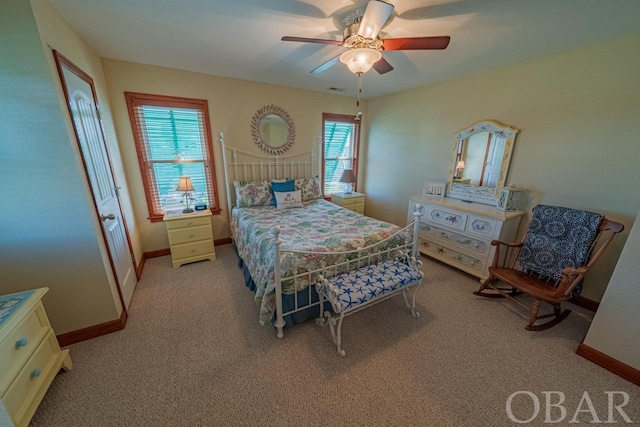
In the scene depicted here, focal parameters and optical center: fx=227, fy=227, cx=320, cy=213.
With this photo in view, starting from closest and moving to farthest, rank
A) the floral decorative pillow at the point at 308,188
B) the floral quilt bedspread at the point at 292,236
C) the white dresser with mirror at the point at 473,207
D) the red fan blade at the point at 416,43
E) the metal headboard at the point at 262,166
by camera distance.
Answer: the red fan blade at the point at 416,43
the floral quilt bedspread at the point at 292,236
the white dresser with mirror at the point at 473,207
the metal headboard at the point at 262,166
the floral decorative pillow at the point at 308,188

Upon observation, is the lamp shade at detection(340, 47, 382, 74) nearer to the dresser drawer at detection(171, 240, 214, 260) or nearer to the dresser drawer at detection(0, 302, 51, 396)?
the dresser drawer at detection(0, 302, 51, 396)

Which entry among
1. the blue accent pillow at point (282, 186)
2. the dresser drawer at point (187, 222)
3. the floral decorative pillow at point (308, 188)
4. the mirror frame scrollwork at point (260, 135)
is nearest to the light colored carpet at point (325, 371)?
the dresser drawer at point (187, 222)

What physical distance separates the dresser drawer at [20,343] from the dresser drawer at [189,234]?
151cm

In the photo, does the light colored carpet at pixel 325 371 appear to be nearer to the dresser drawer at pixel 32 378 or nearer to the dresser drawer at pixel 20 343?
the dresser drawer at pixel 32 378

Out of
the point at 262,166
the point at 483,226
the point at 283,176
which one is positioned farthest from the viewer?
the point at 283,176

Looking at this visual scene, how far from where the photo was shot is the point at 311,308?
82.2 inches

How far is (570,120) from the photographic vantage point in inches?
89.7

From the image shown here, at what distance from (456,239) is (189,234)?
3503mm

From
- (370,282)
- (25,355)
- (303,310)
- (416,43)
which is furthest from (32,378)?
(416,43)

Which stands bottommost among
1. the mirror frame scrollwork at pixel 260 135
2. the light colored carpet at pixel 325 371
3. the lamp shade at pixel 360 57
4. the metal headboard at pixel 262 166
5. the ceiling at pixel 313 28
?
the light colored carpet at pixel 325 371

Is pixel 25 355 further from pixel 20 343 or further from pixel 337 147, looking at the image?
pixel 337 147

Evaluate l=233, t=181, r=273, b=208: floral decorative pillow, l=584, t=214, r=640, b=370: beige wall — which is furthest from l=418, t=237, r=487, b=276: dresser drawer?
l=233, t=181, r=273, b=208: floral decorative pillow

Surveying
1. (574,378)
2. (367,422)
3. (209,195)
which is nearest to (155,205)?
(209,195)

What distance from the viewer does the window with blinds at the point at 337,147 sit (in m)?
4.31
